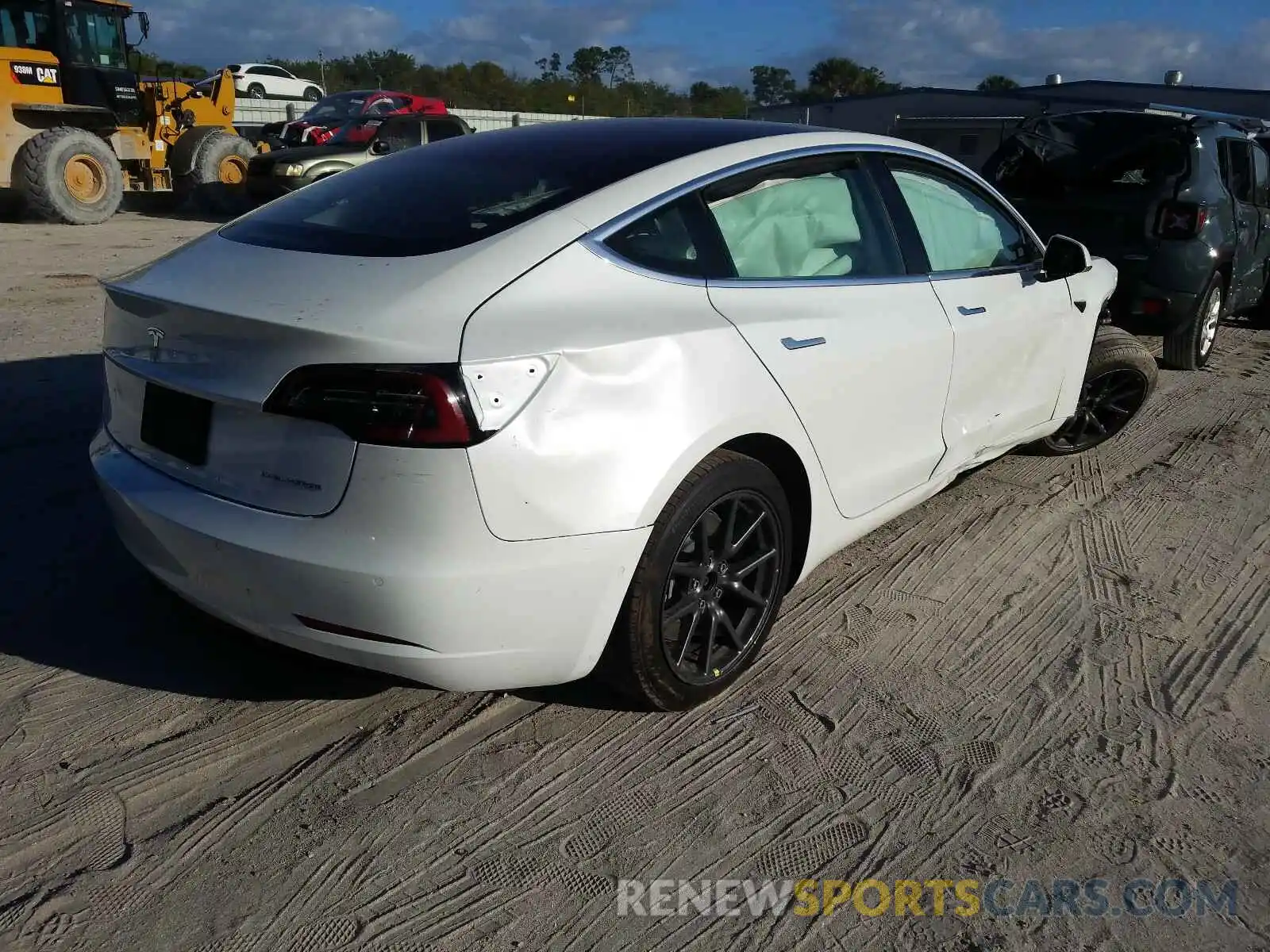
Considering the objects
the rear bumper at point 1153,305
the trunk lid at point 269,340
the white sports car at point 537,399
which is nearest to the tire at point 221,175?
the rear bumper at point 1153,305

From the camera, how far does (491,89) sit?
58.0m

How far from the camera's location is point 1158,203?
6.97 meters

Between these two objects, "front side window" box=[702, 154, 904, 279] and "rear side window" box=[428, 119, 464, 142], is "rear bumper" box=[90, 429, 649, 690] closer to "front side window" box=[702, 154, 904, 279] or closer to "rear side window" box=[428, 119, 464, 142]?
"front side window" box=[702, 154, 904, 279]

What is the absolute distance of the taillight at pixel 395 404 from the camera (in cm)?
232

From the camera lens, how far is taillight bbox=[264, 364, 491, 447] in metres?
2.32

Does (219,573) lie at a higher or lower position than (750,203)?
lower

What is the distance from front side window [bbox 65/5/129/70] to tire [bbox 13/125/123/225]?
3.43 ft

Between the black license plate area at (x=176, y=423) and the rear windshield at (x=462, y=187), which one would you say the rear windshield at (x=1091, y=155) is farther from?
the black license plate area at (x=176, y=423)

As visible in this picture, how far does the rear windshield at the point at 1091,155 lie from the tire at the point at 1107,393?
86.2 inches

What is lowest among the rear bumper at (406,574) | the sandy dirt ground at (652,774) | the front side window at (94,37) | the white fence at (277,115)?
the sandy dirt ground at (652,774)

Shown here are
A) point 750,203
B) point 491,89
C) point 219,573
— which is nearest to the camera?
point 219,573

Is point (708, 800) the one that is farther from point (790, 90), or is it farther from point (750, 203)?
point (790, 90)

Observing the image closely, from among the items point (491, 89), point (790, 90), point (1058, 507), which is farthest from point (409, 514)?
point (790, 90)

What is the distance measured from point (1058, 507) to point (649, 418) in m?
2.99
